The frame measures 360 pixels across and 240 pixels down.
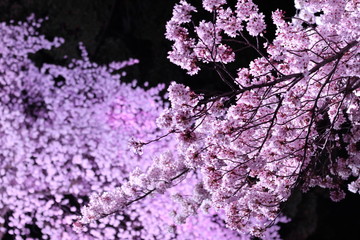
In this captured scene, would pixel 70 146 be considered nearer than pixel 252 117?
No

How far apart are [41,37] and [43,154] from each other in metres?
3.70

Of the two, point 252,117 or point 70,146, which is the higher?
point 70,146

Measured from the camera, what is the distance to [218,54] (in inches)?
183

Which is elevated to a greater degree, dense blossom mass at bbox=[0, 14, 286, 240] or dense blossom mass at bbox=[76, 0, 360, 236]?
dense blossom mass at bbox=[0, 14, 286, 240]

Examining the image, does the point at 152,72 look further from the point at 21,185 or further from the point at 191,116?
the point at 191,116

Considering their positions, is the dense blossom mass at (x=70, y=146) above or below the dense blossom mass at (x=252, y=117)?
above

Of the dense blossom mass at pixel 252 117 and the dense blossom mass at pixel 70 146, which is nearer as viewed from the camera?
the dense blossom mass at pixel 252 117

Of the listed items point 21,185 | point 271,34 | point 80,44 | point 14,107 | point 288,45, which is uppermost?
point 80,44

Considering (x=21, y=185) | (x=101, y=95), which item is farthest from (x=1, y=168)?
(x=101, y=95)

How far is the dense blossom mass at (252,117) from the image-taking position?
4.35m

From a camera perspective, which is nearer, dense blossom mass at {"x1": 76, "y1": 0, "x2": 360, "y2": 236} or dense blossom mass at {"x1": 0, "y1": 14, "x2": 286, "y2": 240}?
dense blossom mass at {"x1": 76, "y1": 0, "x2": 360, "y2": 236}

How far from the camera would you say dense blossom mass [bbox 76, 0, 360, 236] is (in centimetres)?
435

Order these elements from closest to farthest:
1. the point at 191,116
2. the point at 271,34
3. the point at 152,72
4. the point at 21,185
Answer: the point at 191,116, the point at 21,185, the point at 271,34, the point at 152,72

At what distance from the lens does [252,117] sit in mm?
4129
